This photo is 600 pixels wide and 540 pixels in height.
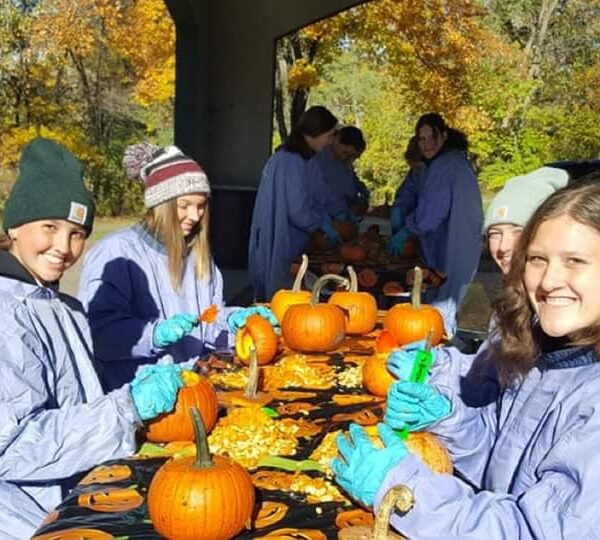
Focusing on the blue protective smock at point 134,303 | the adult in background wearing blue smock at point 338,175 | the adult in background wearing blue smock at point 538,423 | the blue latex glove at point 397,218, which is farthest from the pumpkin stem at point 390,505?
the blue latex glove at point 397,218

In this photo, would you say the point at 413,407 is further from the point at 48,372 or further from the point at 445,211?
the point at 445,211

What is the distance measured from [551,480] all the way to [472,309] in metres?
7.15

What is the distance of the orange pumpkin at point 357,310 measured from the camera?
3582 millimetres

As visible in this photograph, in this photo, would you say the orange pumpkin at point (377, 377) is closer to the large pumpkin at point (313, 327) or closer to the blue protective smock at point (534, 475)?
the large pumpkin at point (313, 327)

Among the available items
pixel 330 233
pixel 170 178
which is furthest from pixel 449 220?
pixel 170 178

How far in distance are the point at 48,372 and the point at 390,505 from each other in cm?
106

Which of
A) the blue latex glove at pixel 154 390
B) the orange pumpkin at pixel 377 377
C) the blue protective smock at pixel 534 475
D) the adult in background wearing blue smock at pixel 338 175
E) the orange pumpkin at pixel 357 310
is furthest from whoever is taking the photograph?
the adult in background wearing blue smock at pixel 338 175

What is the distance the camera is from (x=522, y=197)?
9.18 ft

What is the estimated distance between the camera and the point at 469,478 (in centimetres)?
212

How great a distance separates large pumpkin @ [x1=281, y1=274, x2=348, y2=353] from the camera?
319 centimetres

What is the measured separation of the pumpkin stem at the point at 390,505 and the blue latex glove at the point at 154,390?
2.57ft

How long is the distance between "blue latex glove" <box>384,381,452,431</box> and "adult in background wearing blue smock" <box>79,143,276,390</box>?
41.4 inches

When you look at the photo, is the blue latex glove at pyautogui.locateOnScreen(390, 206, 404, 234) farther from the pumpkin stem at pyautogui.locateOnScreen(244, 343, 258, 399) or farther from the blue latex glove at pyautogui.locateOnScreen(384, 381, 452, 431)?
the blue latex glove at pyautogui.locateOnScreen(384, 381, 452, 431)

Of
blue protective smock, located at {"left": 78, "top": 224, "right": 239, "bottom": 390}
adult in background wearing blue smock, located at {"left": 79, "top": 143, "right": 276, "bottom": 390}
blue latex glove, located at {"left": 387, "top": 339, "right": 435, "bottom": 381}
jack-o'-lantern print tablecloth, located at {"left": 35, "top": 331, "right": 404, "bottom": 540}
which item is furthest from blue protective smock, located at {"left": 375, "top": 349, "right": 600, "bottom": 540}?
blue protective smock, located at {"left": 78, "top": 224, "right": 239, "bottom": 390}
